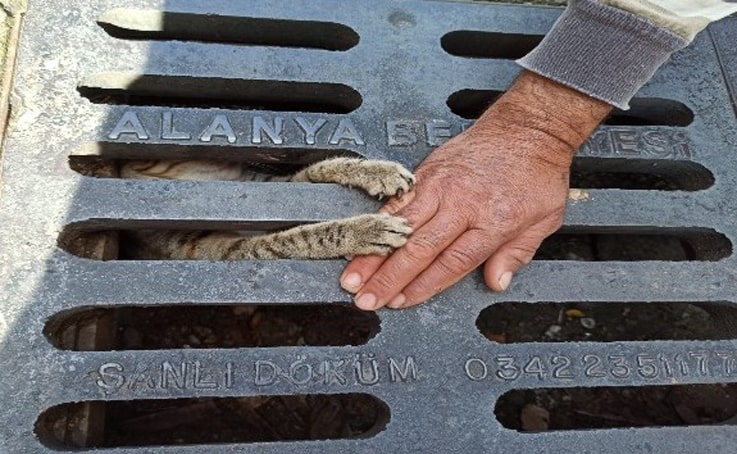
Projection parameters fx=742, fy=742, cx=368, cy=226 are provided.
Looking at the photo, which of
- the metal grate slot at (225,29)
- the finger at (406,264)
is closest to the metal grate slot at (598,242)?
the finger at (406,264)

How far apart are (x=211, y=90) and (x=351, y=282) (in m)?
0.57

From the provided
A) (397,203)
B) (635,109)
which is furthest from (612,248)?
(397,203)

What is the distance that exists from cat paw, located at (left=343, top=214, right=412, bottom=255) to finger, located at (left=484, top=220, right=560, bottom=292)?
0.17 metres

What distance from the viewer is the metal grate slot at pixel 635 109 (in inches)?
65.3

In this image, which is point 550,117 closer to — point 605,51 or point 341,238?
point 605,51

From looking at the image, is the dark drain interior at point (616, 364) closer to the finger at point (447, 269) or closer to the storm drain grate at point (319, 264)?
the storm drain grate at point (319, 264)

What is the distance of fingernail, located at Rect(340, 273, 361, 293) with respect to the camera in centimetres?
134

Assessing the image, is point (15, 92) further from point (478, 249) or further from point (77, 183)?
point (478, 249)

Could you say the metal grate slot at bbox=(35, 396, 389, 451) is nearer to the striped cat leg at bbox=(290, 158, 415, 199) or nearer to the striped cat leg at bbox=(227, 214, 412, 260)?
the striped cat leg at bbox=(227, 214, 412, 260)

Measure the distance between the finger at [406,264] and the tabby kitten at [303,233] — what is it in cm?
2

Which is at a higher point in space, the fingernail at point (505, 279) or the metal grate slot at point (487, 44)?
the metal grate slot at point (487, 44)

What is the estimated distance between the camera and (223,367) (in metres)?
1.25

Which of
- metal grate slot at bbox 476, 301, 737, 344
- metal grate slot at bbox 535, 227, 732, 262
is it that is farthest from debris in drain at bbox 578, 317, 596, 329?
metal grate slot at bbox 535, 227, 732, 262

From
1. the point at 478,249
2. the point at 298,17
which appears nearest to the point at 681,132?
the point at 478,249
